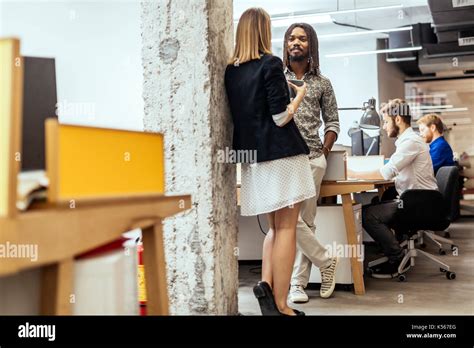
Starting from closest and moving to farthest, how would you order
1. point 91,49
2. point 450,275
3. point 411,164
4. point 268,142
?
1. point 268,142
2. point 450,275
3. point 411,164
4. point 91,49

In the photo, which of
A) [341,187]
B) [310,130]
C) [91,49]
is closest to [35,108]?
[310,130]

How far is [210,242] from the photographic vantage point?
250 centimetres

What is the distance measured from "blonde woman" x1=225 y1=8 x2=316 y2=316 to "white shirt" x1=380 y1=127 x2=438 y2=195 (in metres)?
1.62

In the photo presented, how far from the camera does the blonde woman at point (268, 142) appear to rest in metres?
2.47

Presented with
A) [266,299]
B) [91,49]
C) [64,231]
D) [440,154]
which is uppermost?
[91,49]

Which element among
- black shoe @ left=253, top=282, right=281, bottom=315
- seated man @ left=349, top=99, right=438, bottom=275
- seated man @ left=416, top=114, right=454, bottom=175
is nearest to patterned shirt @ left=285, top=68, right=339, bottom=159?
seated man @ left=349, top=99, right=438, bottom=275

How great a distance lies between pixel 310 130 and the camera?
3.31 meters

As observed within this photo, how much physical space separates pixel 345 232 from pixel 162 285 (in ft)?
8.15

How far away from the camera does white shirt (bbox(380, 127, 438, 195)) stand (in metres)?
4.00

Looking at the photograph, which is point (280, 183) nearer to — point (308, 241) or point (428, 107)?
point (308, 241)

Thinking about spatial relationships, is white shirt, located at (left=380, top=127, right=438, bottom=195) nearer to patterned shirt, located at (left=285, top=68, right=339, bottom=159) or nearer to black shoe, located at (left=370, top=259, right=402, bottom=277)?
black shoe, located at (left=370, top=259, right=402, bottom=277)

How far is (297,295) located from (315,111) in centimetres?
103
